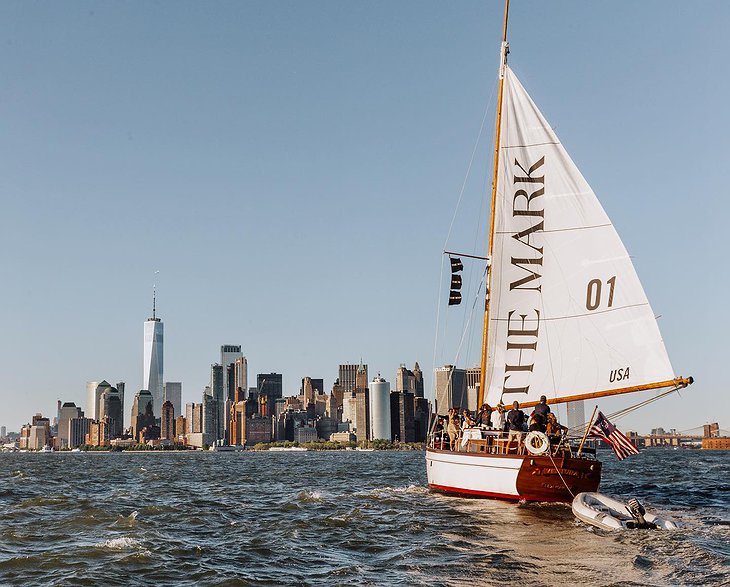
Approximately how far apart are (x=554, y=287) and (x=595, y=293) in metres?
2.33

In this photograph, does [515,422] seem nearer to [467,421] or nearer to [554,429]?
[554,429]

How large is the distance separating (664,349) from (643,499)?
1031 centimetres

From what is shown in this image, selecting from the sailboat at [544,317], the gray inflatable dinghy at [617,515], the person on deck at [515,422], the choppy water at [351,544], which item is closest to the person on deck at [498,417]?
the sailboat at [544,317]

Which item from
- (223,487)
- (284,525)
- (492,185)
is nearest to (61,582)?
(284,525)

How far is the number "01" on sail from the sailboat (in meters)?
0.04

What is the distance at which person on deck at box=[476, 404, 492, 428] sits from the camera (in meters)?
37.0

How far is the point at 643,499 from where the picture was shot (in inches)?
1529

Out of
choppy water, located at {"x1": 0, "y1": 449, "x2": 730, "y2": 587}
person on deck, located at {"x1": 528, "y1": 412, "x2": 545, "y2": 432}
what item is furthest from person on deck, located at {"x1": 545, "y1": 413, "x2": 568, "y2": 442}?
choppy water, located at {"x1": 0, "y1": 449, "x2": 730, "y2": 587}

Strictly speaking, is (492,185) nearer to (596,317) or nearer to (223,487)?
(596,317)

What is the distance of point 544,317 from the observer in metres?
36.5

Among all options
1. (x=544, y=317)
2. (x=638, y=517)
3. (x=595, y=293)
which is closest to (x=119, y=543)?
(x=638, y=517)

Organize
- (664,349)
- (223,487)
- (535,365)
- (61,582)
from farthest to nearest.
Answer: (223,487), (535,365), (664,349), (61,582)

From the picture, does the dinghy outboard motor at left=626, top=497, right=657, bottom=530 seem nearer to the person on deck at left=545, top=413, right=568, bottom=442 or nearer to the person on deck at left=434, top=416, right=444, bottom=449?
the person on deck at left=545, top=413, right=568, bottom=442

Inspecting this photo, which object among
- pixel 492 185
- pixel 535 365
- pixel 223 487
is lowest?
pixel 223 487
